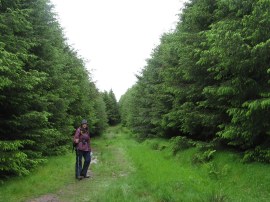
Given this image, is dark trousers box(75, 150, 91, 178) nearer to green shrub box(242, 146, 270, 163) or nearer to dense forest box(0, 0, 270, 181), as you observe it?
dense forest box(0, 0, 270, 181)

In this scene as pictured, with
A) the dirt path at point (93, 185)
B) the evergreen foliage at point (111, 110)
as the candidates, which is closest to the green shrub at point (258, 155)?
the dirt path at point (93, 185)

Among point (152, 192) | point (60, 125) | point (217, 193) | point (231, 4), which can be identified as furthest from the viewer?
point (60, 125)

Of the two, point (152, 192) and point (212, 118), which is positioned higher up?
point (212, 118)

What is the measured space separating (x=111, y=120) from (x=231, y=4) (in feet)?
229

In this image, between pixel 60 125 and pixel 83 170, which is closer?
pixel 83 170

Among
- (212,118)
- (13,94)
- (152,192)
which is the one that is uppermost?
(13,94)

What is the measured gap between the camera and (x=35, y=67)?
1697 cm

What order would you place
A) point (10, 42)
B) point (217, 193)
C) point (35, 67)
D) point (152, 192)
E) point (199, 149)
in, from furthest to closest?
1. point (35, 67)
2. point (199, 149)
3. point (10, 42)
4. point (152, 192)
5. point (217, 193)

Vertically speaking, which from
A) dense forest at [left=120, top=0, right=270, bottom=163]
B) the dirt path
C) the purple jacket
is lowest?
the dirt path

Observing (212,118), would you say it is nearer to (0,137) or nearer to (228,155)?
(228,155)

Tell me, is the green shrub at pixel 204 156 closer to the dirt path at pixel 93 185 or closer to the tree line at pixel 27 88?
the dirt path at pixel 93 185

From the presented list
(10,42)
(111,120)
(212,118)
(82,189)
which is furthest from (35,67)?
(111,120)

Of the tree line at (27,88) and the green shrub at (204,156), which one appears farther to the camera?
the green shrub at (204,156)

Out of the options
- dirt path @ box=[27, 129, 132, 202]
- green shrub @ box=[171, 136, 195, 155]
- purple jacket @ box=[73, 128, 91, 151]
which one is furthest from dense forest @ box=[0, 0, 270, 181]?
dirt path @ box=[27, 129, 132, 202]
